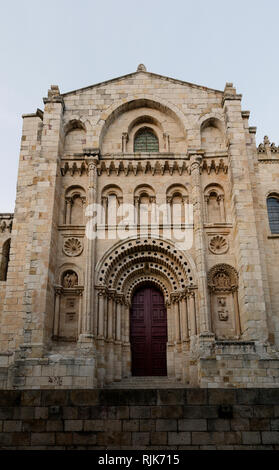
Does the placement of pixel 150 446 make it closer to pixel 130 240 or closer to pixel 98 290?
pixel 98 290

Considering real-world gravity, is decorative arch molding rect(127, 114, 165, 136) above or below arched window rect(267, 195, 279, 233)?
above

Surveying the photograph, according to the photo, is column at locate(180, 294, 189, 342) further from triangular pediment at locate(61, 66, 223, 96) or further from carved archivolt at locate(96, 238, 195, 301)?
triangular pediment at locate(61, 66, 223, 96)

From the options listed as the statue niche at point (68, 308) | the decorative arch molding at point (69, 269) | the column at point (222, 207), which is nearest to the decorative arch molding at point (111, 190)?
the decorative arch molding at point (69, 269)

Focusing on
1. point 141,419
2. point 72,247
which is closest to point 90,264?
point 72,247

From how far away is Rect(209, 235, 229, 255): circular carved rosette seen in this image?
1641cm

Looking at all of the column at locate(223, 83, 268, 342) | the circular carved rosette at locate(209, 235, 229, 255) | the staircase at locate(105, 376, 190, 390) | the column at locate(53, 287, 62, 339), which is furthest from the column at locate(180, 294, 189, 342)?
the column at locate(53, 287, 62, 339)

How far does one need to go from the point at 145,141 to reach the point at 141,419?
1378cm

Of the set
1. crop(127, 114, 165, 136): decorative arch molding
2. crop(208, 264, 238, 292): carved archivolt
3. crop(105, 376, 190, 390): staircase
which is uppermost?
crop(127, 114, 165, 136): decorative arch molding

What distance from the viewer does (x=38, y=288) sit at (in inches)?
591

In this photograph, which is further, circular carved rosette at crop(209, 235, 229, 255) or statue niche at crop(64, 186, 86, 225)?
statue niche at crop(64, 186, 86, 225)

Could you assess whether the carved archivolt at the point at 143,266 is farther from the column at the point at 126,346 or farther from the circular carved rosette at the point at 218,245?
the circular carved rosette at the point at 218,245

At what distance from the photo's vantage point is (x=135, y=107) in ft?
63.6

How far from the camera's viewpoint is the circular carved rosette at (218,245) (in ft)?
53.8

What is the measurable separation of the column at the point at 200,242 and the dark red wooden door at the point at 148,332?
7.10 ft
